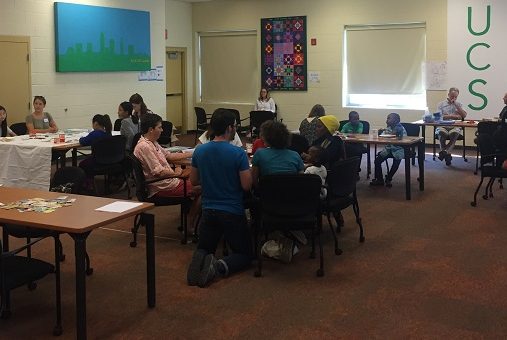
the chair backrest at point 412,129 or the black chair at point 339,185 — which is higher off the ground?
the chair backrest at point 412,129

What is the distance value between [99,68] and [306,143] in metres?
5.19

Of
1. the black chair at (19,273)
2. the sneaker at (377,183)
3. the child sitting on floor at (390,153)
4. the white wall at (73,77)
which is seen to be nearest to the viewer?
the black chair at (19,273)

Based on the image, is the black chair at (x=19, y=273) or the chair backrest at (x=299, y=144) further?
the chair backrest at (x=299, y=144)

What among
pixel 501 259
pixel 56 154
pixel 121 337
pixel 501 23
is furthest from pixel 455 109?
pixel 121 337

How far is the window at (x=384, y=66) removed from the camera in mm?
11180

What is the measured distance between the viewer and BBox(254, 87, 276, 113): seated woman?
12.2 meters

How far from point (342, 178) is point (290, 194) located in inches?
30.0

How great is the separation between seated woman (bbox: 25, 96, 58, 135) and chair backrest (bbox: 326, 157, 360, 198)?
4.52 m

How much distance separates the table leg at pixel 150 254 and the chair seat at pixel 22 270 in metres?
0.56

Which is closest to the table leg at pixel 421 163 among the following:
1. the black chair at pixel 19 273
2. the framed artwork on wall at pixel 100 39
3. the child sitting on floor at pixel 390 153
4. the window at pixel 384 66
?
the child sitting on floor at pixel 390 153

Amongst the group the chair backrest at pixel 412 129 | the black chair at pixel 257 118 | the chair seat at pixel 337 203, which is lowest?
the chair seat at pixel 337 203

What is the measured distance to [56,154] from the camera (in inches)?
274

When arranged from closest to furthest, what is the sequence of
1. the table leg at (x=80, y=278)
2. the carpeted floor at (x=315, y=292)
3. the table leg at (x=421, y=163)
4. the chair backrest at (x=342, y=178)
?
the table leg at (x=80, y=278) < the carpeted floor at (x=315, y=292) < the chair backrest at (x=342, y=178) < the table leg at (x=421, y=163)

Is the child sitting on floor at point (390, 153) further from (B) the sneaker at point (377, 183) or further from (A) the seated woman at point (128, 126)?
(A) the seated woman at point (128, 126)
